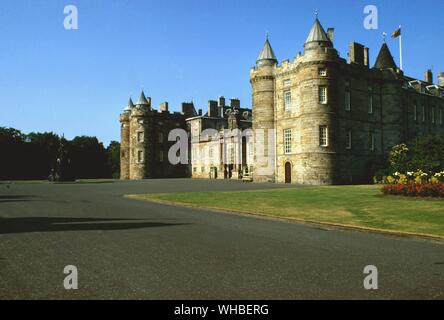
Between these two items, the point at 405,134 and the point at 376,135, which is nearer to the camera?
the point at 376,135

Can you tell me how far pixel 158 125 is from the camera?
68.5 m

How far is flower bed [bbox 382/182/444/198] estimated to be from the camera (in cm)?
1911

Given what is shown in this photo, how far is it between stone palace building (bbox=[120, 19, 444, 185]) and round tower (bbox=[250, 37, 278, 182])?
4.4 inches

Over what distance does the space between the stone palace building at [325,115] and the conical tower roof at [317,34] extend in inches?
3.8

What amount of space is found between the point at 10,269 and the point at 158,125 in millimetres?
62642

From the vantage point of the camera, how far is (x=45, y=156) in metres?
78.1

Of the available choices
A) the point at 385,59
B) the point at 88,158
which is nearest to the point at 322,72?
the point at 385,59

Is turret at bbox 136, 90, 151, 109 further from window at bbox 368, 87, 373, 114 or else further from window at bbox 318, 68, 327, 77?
window at bbox 368, 87, 373, 114

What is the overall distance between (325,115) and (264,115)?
8135 mm

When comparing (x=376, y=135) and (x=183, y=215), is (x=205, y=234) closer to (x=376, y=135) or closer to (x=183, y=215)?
(x=183, y=215)

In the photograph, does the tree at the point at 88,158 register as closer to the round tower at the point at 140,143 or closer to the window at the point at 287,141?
the round tower at the point at 140,143

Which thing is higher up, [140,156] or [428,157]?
[140,156]

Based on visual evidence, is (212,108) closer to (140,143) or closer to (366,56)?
(140,143)
